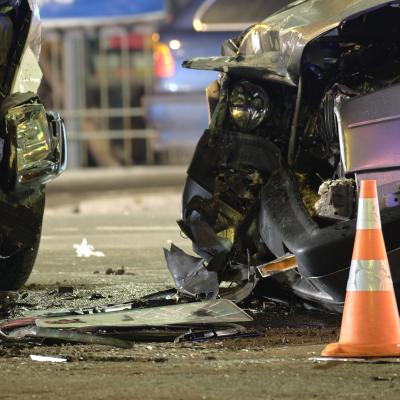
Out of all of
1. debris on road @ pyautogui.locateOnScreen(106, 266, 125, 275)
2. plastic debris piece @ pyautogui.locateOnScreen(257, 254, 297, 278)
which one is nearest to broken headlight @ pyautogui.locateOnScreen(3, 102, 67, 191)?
plastic debris piece @ pyautogui.locateOnScreen(257, 254, 297, 278)

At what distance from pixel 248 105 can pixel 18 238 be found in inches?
67.6

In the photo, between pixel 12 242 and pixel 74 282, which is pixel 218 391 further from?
pixel 74 282

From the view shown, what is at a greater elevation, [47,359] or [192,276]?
[192,276]

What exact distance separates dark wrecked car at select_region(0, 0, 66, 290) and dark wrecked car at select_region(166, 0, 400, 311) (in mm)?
842

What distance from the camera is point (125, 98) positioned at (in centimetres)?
2377

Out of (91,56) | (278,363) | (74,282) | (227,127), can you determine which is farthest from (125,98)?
(278,363)

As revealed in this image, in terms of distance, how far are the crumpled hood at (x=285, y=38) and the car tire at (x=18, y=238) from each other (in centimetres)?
137

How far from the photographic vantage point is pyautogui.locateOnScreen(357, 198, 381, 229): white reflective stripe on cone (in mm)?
5645

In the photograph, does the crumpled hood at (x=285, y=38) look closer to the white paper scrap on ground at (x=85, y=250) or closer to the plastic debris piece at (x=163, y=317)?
the plastic debris piece at (x=163, y=317)

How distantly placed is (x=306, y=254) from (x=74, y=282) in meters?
2.86

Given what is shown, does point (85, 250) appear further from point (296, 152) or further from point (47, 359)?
point (47, 359)

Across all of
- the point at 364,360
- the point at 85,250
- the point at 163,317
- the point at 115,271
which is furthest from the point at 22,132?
the point at 85,250

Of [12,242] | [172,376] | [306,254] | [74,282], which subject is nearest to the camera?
[172,376]

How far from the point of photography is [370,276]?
18.2 ft
